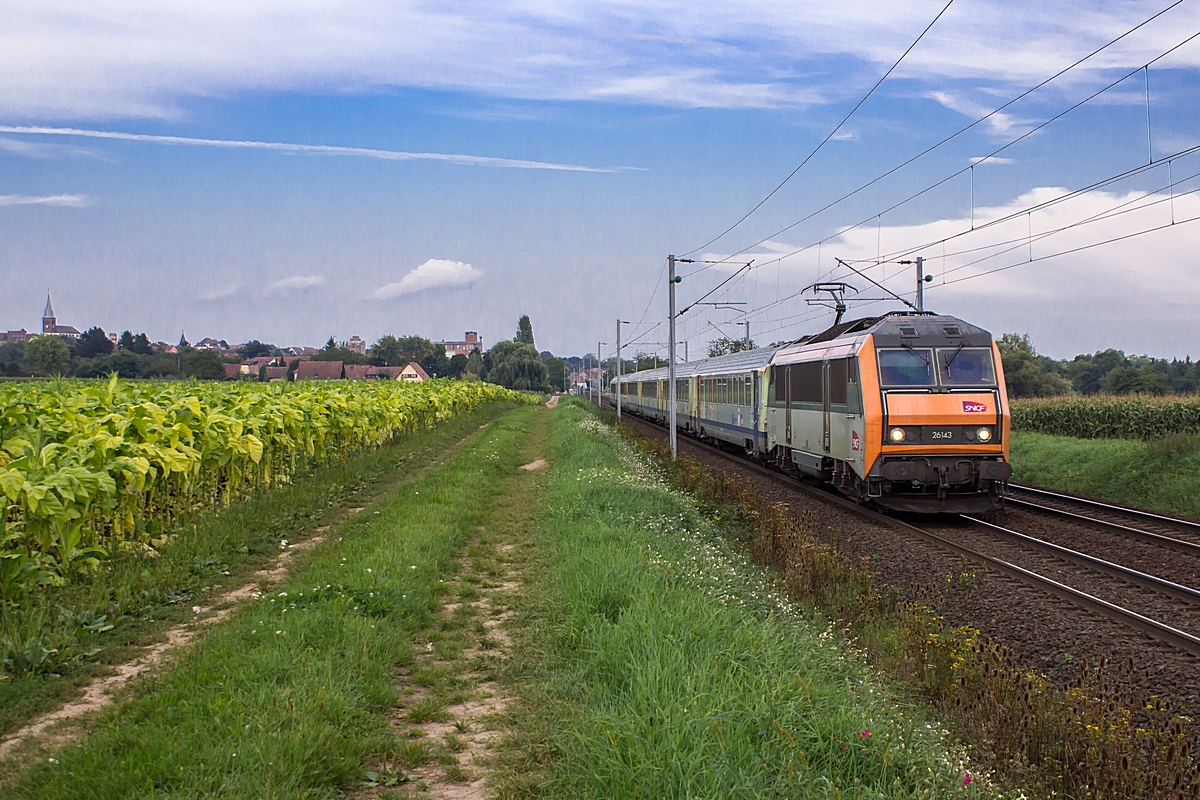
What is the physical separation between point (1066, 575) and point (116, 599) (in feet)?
32.2

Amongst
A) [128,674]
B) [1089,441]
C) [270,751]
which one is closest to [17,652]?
[128,674]

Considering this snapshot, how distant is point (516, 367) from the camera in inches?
4454

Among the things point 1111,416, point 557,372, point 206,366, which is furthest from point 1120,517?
point 557,372

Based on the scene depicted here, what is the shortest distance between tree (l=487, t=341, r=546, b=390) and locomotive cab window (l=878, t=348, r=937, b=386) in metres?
98.1

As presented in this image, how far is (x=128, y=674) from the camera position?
5.84 m

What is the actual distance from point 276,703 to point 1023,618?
672 centimetres

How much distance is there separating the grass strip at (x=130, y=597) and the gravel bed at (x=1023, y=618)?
6.90m

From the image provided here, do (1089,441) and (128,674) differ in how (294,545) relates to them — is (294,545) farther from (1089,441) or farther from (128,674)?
(1089,441)

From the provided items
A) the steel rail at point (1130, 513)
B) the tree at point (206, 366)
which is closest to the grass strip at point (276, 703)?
the steel rail at point (1130, 513)

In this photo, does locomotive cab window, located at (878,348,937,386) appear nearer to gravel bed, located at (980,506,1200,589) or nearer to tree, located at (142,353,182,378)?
gravel bed, located at (980,506,1200,589)

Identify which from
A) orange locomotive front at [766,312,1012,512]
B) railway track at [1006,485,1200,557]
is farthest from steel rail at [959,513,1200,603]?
railway track at [1006,485,1200,557]

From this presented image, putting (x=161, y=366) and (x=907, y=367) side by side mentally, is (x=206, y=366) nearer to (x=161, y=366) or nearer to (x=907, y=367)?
(x=161, y=366)

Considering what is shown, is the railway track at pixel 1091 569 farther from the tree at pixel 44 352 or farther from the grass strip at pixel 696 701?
the tree at pixel 44 352

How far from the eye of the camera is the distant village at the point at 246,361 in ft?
108
